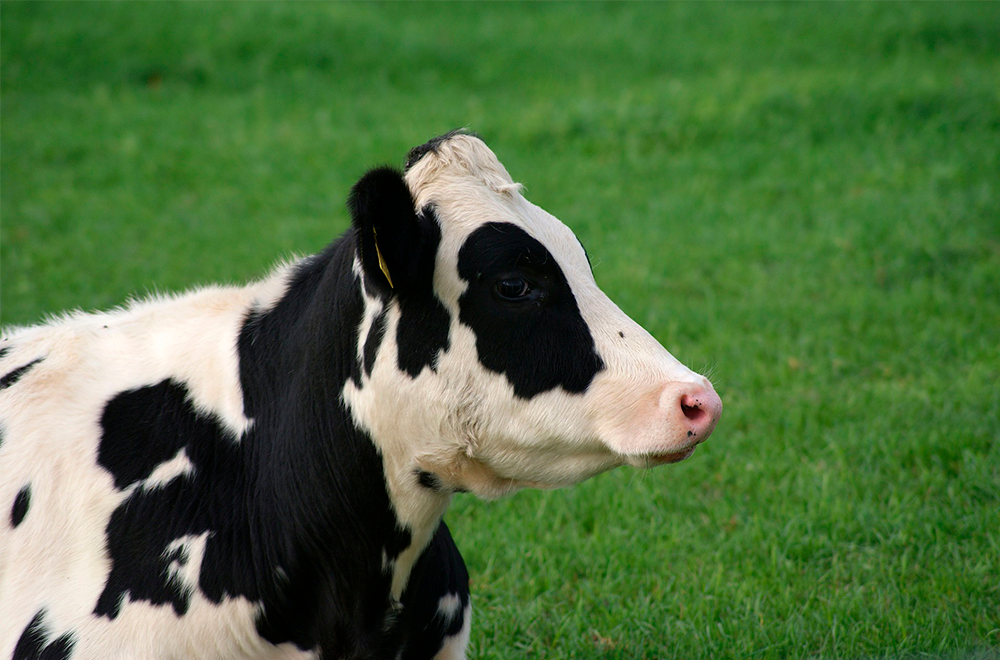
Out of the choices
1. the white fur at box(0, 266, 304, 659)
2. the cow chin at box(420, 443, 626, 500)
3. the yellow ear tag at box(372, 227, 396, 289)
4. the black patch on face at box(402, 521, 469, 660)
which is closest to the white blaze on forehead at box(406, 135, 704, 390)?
the yellow ear tag at box(372, 227, 396, 289)

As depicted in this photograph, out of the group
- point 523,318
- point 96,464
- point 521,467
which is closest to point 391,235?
point 523,318

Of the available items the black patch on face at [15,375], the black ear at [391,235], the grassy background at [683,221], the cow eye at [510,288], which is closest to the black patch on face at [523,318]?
the cow eye at [510,288]

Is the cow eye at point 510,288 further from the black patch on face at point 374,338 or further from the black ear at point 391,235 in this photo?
the black patch on face at point 374,338

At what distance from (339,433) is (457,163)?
756 mm

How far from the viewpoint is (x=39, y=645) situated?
256cm

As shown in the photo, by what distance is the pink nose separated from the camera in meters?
2.37

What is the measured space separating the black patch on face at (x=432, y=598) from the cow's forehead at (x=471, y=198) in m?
0.89

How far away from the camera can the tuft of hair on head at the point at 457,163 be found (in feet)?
8.75

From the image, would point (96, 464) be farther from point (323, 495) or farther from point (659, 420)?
Result: point (659, 420)

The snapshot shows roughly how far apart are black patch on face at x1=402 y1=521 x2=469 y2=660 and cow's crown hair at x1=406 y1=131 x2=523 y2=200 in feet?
3.26

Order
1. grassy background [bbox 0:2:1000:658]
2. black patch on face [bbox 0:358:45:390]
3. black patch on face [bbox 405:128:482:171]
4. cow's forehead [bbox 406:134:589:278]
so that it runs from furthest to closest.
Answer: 1. grassy background [bbox 0:2:1000:658]
2. black patch on face [bbox 0:358:45:390]
3. black patch on face [bbox 405:128:482:171]
4. cow's forehead [bbox 406:134:589:278]

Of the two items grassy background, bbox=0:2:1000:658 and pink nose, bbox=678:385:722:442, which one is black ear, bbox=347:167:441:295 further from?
grassy background, bbox=0:2:1000:658

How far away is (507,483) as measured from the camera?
2.67 meters

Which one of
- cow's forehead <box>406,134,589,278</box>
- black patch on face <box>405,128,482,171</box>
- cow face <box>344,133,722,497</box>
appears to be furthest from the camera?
black patch on face <box>405,128,482,171</box>
